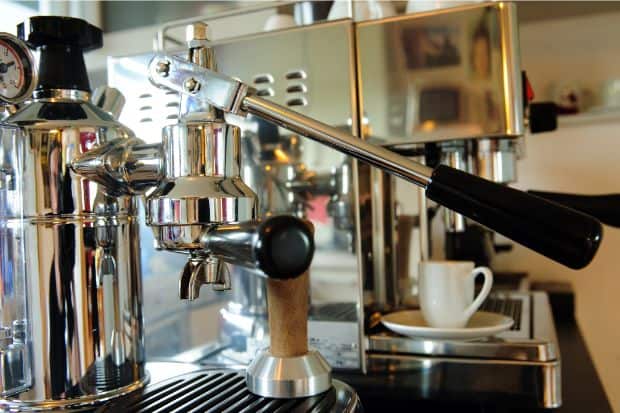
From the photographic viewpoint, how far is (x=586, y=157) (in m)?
1.11

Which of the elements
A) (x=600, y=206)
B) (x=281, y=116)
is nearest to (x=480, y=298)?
(x=600, y=206)

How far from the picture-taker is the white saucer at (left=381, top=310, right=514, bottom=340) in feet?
1.73

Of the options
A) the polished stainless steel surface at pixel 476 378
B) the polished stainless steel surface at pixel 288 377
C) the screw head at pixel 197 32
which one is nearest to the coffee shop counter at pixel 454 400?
the polished stainless steel surface at pixel 476 378

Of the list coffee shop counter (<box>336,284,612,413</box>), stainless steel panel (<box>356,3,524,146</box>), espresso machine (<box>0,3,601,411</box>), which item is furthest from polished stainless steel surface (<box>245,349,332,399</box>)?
stainless steel panel (<box>356,3,524,146</box>)

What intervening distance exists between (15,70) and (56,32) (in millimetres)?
46

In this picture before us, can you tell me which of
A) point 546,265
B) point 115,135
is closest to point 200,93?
point 115,135

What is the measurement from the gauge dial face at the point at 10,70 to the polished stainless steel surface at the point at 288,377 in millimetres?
249

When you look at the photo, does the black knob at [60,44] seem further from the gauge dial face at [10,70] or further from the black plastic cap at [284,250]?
the black plastic cap at [284,250]

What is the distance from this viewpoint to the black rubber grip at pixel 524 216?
33 centimetres

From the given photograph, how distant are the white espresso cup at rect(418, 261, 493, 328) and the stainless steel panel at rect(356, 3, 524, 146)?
0.12 m

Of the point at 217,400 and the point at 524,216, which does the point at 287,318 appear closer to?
the point at 217,400

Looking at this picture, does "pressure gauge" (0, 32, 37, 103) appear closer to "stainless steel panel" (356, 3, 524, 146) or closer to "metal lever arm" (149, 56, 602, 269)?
"metal lever arm" (149, 56, 602, 269)

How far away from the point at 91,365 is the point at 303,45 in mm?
322

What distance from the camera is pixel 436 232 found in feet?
2.66
